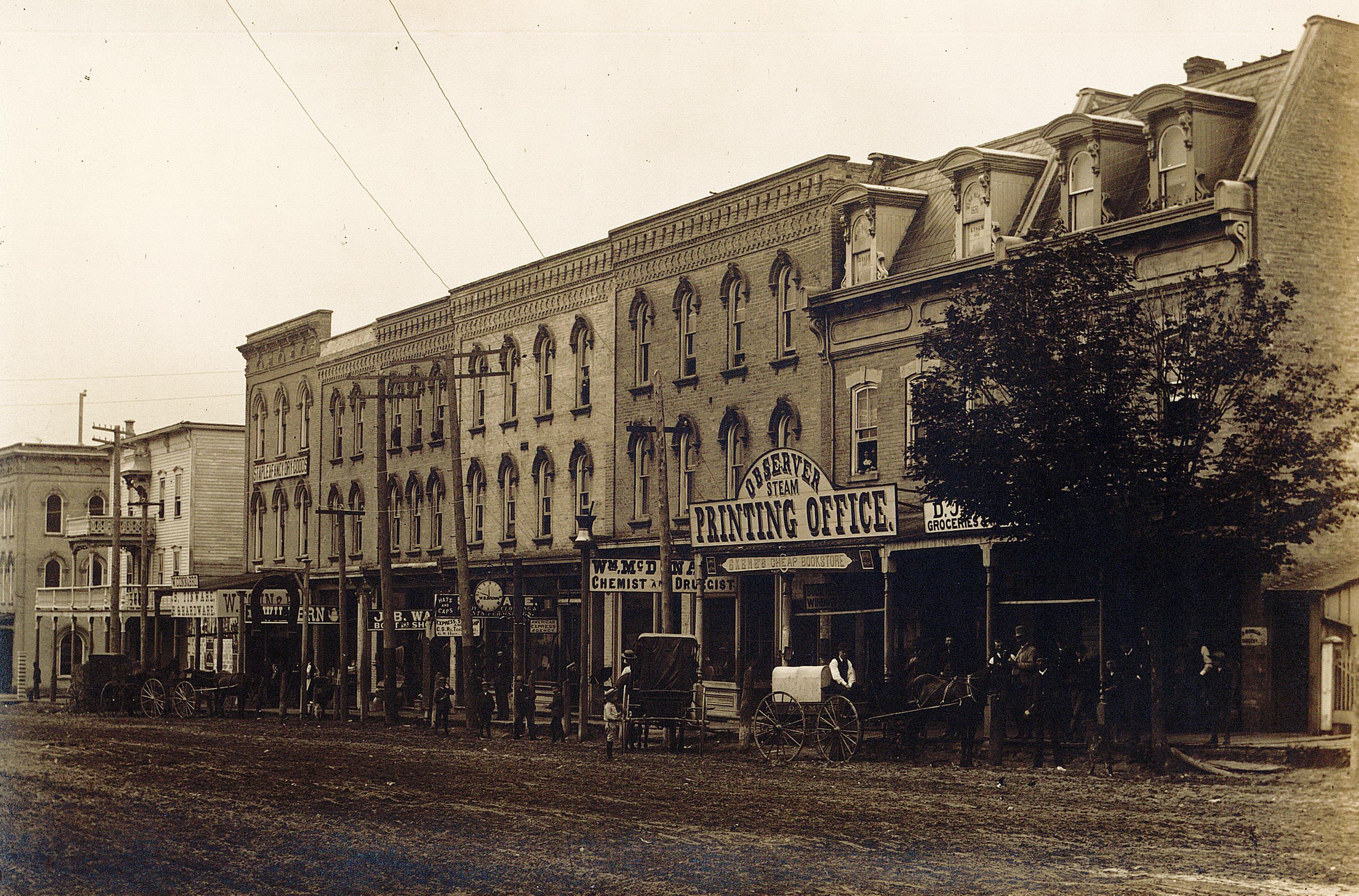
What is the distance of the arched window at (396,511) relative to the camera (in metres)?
50.2

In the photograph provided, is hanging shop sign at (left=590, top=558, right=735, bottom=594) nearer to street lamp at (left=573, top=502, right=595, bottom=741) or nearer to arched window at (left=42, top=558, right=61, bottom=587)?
street lamp at (left=573, top=502, right=595, bottom=741)

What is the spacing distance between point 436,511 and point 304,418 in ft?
33.6

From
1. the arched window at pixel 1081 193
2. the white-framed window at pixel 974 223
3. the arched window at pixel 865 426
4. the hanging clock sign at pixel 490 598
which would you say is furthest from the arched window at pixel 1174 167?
the hanging clock sign at pixel 490 598

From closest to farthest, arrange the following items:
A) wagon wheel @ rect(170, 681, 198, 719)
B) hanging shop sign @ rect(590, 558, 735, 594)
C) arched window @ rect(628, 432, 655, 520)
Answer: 1. hanging shop sign @ rect(590, 558, 735, 594)
2. arched window @ rect(628, 432, 655, 520)
3. wagon wheel @ rect(170, 681, 198, 719)

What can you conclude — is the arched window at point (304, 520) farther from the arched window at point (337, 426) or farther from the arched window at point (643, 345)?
the arched window at point (643, 345)

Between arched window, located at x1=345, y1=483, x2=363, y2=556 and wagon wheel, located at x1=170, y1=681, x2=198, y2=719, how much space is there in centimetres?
996

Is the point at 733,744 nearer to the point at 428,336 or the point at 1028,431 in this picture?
the point at 1028,431

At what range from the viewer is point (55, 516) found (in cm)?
7662

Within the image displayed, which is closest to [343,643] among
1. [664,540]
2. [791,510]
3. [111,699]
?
[111,699]

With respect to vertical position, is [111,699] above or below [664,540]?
below

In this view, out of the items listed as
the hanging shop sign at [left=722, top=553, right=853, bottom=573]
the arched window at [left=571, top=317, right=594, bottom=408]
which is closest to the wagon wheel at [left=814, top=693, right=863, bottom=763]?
the hanging shop sign at [left=722, top=553, right=853, bottom=573]

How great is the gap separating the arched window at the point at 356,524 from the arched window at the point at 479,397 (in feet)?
20.6

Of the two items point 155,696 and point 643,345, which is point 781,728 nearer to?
A: point 643,345

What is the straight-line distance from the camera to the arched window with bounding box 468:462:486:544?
152ft
